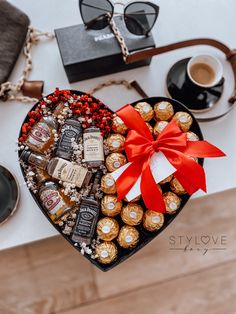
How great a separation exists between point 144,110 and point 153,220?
20 centimetres

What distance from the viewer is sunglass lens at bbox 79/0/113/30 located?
2.68 feet

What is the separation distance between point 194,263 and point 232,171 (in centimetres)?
27

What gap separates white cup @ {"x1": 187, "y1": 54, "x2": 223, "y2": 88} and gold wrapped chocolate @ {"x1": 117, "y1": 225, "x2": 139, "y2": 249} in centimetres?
31

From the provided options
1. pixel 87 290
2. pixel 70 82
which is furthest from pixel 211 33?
pixel 87 290

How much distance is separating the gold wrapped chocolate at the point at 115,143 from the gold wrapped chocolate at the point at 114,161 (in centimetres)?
1

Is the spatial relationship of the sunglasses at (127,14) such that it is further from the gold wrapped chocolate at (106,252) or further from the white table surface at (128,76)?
the gold wrapped chocolate at (106,252)

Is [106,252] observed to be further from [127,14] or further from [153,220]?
[127,14]

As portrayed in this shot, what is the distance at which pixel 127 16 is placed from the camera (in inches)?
32.6

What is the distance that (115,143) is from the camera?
77cm

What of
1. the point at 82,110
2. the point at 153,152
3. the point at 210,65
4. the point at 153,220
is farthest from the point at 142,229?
the point at 210,65

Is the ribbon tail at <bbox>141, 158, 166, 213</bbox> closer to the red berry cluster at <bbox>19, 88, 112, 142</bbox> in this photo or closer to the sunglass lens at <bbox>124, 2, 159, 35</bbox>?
the red berry cluster at <bbox>19, 88, 112, 142</bbox>

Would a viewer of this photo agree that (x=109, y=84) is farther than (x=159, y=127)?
Yes

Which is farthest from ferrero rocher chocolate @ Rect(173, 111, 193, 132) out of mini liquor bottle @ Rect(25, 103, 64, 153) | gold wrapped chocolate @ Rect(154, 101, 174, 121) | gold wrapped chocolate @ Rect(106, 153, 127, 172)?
mini liquor bottle @ Rect(25, 103, 64, 153)

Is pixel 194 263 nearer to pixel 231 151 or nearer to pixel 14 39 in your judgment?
pixel 231 151
